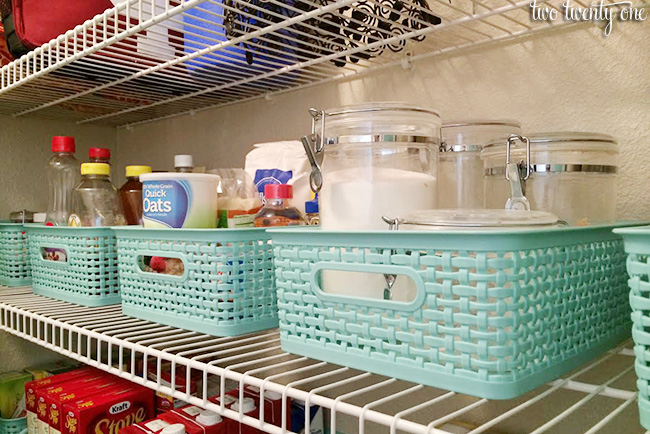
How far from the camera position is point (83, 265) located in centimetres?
96

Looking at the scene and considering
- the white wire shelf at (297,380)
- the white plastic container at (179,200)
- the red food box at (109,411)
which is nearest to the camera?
the white wire shelf at (297,380)

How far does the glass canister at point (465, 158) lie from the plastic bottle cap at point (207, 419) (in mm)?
471

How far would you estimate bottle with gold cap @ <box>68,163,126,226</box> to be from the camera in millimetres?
1021

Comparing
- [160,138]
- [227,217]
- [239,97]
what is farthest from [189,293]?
[160,138]

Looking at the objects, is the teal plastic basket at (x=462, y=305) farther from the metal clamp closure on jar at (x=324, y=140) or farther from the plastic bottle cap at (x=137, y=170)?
the plastic bottle cap at (x=137, y=170)

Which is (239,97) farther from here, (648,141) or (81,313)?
(648,141)

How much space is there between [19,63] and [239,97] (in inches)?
17.5

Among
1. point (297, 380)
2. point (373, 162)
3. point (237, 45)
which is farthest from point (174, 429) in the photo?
point (237, 45)

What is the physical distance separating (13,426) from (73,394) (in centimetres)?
34

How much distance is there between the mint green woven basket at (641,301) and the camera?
42cm

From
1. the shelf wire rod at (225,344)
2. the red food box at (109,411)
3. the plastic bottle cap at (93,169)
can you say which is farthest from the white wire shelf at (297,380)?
the plastic bottle cap at (93,169)

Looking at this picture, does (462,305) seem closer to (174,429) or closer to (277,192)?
(277,192)

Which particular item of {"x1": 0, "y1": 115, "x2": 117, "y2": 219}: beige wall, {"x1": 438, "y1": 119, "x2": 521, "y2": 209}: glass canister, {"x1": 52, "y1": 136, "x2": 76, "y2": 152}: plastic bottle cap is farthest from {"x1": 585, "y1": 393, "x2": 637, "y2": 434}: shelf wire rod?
{"x1": 0, "y1": 115, "x2": 117, "y2": 219}: beige wall

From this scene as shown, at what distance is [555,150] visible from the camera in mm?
641
